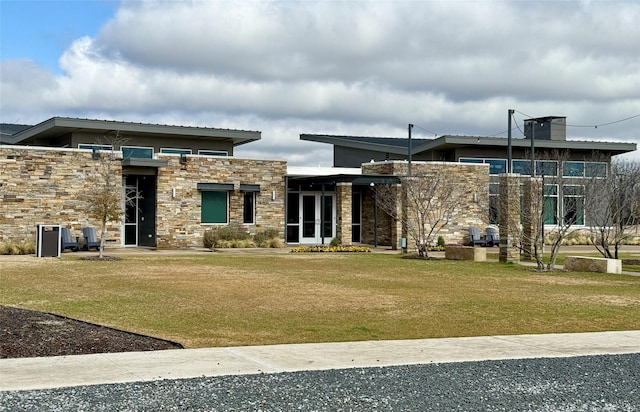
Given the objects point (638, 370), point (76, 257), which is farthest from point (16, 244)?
point (638, 370)

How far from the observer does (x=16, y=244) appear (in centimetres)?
2878

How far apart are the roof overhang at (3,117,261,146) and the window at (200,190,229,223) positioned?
190 inches

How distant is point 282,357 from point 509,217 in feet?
65.5

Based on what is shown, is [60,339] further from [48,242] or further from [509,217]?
[509,217]

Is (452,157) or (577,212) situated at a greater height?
(452,157)

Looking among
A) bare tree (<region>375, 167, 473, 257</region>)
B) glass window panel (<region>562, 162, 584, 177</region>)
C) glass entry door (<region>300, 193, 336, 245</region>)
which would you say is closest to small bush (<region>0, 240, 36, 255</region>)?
glass entry door (<region>300, 193, 336, 245</region>)

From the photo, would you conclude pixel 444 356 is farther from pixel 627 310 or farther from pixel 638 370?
pixel 627 310

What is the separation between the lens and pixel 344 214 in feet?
122

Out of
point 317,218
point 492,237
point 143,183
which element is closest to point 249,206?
point 317,218

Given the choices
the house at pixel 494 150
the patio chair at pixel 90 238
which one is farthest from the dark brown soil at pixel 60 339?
the house at pixel 494 150

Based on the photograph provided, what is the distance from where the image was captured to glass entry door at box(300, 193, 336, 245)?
37.7 metres

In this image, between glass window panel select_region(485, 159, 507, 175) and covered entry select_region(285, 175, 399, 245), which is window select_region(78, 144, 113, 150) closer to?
covered entry select_region(285, 175, 399, 245)

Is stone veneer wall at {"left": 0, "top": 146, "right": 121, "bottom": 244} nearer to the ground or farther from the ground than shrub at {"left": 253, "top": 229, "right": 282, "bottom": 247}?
farther from the ground

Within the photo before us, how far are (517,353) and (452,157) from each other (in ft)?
120
